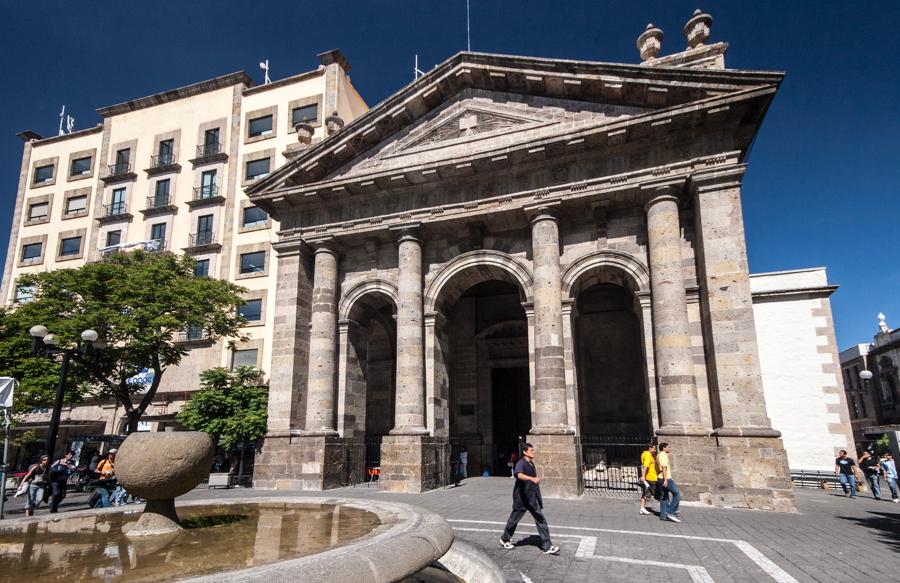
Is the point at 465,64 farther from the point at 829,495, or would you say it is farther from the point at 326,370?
the point at 829,495

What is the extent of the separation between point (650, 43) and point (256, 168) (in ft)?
76.4

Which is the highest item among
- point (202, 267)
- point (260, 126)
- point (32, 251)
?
point (260, 126)

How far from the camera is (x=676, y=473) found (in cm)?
1250

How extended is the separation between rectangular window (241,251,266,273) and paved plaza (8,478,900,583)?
20072 mm

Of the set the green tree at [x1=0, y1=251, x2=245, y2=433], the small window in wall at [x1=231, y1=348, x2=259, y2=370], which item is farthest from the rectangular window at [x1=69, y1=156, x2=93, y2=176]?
the small window in wall at [x1=231, y1=348, x2=259, y2=370]

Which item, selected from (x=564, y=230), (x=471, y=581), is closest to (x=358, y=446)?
(x=564, y=230)

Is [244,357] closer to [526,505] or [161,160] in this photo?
[161,160]

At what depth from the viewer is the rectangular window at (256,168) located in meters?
30.7

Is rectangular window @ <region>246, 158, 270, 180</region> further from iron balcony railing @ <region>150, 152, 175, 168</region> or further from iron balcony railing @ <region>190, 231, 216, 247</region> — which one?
iron balcony railing @ <region>150, 152, 175, 168</region>

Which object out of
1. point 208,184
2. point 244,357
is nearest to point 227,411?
point 244,357

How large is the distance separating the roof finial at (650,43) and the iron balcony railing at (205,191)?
25261 millimetres

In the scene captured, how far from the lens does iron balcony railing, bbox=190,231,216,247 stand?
1203 inches

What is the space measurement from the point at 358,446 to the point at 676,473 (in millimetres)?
10100

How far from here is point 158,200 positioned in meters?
32.5
